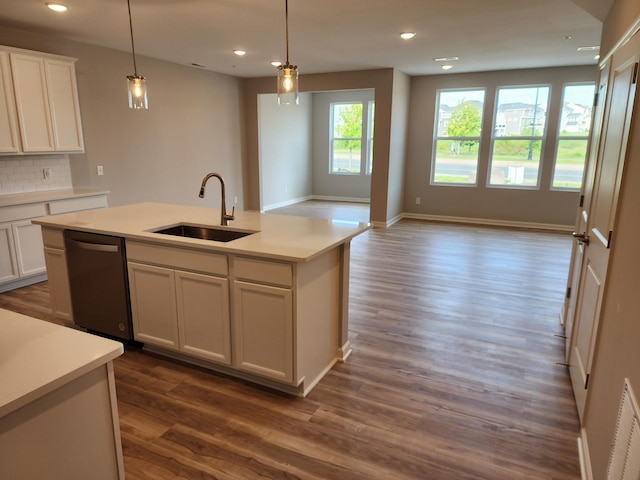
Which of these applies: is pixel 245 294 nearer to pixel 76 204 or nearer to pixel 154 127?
pixel 76 204

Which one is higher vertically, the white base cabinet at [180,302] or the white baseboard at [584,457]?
the white base cabinet at [180,302]

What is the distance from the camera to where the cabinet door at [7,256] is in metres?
3.97

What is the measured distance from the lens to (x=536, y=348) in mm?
3090

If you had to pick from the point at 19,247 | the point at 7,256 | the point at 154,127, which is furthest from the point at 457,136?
the point at 7,256

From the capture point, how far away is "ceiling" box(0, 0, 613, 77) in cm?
355

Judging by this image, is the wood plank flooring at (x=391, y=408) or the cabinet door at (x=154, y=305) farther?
the cabinet door at (x=154, y=305)

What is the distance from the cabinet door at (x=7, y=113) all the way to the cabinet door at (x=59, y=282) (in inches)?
64.1

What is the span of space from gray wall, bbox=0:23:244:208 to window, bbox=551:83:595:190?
559cm

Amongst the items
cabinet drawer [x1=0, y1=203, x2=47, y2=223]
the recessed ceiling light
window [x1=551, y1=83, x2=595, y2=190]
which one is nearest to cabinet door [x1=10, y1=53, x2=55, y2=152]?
cabinet drawer [x1=0, y1=203, x2=47, y2=223]

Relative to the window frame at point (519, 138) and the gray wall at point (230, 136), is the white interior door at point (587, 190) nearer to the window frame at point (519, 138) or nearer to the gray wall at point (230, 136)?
the gray wall at point (230, 136)

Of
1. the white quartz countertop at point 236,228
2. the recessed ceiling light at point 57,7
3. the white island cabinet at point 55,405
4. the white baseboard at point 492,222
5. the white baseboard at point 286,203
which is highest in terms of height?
the recessed ceiling light at point 57,7

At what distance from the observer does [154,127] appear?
5.95 m

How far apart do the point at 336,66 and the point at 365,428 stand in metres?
5.65

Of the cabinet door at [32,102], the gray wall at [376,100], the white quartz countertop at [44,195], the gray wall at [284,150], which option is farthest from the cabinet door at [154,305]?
the gray wall at [284,150]
